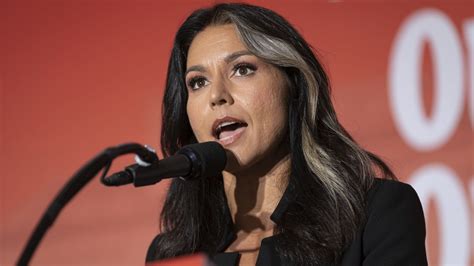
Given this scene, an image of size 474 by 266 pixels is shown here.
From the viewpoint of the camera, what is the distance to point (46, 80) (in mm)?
2445

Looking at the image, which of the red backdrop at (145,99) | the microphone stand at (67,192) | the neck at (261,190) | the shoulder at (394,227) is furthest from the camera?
the red backdrop at (145,99)

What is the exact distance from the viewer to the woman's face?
1646 mm

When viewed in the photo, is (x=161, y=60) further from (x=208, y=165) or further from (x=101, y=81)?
(x=208, y=165)

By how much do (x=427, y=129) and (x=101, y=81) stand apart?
1053 mm

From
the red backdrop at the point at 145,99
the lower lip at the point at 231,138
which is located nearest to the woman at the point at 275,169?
the lower lip at the point at 231,138

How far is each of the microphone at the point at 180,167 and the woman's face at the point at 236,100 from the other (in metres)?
0.32

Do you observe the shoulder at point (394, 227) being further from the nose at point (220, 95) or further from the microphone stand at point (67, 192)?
the microphone stand at point (67, 192)

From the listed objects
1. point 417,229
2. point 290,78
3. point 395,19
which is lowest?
point 417,229

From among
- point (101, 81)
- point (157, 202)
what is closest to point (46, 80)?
point (101, 81)

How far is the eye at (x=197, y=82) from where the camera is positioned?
69.4 inches

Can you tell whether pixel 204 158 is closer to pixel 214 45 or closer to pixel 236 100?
pixel 236 100

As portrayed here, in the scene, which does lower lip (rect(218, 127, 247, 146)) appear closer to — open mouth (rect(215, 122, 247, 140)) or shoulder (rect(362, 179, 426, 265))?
open mouth (rect(215, 122, 247, 140))

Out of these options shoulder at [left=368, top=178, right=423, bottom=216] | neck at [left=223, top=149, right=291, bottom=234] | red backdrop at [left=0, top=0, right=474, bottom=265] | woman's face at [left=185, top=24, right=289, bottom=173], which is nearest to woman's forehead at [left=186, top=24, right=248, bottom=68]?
woman's face at [left=185, top=24, right=289, bottom=173]

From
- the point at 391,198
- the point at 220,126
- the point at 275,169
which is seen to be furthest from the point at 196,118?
the point at 391,198
